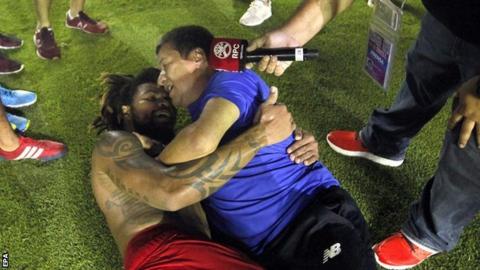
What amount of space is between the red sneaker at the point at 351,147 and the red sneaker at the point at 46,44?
64.6 inches

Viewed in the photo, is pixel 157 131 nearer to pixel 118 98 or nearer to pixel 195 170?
pixel 118 98

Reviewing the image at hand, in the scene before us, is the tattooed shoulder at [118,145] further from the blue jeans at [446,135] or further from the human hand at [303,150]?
the blue jeans at [446,135]

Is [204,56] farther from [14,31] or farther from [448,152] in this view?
[14,31]

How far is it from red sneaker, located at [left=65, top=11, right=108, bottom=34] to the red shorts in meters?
1.97

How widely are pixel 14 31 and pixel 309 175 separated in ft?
7.62

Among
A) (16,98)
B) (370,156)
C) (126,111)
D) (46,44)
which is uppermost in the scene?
(126,111)

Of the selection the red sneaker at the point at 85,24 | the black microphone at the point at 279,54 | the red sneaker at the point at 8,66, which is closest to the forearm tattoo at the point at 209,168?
the black microphone at the point at 279,54

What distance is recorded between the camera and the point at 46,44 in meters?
2.90

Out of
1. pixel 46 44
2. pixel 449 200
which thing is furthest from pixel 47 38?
pixel 449 200

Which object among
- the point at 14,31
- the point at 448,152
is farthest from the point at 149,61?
the point at 448,152

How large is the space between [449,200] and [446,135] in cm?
22

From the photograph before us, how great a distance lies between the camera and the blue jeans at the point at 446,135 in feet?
4.95

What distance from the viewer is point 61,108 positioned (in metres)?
2.59

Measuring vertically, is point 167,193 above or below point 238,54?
below
